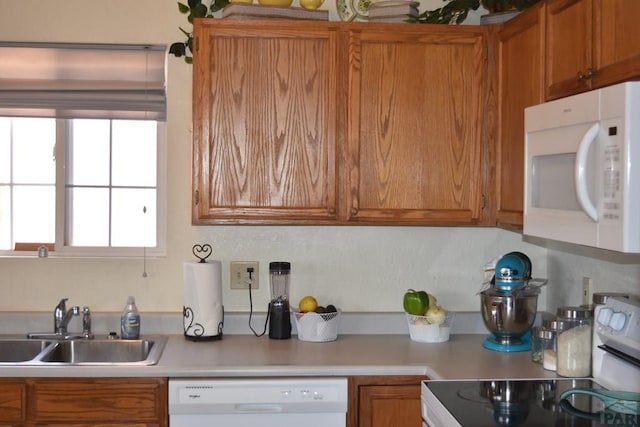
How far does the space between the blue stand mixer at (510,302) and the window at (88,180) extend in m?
1.39

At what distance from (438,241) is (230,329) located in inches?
37.6

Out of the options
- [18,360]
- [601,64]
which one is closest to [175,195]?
[18,360]

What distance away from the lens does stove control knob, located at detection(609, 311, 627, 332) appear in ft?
8.30

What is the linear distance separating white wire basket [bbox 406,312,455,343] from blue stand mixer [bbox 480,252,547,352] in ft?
0.63

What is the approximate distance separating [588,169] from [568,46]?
0.56 meters

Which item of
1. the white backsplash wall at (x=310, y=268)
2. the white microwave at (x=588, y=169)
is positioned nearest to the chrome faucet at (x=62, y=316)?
the white backsplash wall at (x=310, y=268)

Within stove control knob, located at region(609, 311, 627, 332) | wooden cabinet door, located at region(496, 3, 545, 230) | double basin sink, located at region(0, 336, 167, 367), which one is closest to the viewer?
stove control knob, located at region(609, 311, 627, 332)

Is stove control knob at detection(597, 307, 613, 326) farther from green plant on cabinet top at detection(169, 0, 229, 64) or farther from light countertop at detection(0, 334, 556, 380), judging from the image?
green plant on cabinet top at detection(169, 0, 229, 64)

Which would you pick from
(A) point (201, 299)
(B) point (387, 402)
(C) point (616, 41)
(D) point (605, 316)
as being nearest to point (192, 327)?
(A) point (201, 299)

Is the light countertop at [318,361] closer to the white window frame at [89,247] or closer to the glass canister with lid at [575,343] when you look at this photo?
the glass canister with lid at [575,343]

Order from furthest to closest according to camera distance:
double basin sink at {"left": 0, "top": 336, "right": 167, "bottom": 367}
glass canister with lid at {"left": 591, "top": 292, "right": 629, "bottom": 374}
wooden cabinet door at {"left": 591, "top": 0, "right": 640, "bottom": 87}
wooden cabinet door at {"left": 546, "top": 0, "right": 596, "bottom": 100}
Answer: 1. double basin sink at {"left": 0, "top": 336, "right": 167, "bottom": 367}
2. glass canister with lid at {"left": 591, "top": 292, "right": 629, "bottom": 374}
3. wooden cabinet door at {"left": 546, "top": 0, "right": 596, "bottom": 100}
4. wooden cabinet door at {"left": 591, "top": 0, "right": 640, "bottom": 87}

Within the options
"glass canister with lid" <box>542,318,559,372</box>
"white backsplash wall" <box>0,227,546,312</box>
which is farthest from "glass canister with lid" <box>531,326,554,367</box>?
"white backsplash wall" <box>0,227,546,312</box>

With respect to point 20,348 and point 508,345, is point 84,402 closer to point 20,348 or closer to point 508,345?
point 20,348

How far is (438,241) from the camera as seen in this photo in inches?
141
